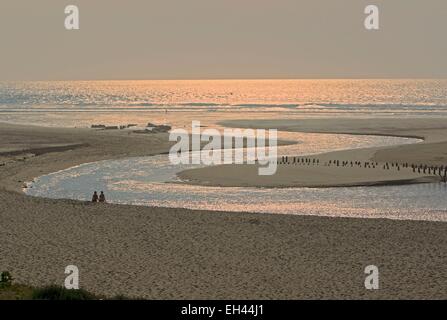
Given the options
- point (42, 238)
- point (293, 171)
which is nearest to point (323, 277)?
point (42, 238)

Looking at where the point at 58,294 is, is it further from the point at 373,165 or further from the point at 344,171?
the point at 373,165

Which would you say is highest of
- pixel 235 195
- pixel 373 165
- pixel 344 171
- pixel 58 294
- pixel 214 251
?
pixel 373 165

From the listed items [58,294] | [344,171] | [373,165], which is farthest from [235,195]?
[58,294]

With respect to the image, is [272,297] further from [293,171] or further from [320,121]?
[320,121]

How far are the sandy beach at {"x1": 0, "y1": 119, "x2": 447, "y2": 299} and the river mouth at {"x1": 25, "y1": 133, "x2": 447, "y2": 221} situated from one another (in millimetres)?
2984

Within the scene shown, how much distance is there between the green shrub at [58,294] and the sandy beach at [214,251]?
2.68 metres

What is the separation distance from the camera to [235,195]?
35.8 m

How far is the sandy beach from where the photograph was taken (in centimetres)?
1869

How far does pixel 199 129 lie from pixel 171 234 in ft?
173

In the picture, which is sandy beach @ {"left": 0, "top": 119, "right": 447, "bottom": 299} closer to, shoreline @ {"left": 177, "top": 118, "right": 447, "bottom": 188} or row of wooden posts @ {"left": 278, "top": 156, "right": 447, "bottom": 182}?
shoreline @ {"left": 177, "top": 118, "right": 447, "bottom": 188}

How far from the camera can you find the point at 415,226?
26312 millimetres

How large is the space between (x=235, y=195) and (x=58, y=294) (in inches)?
825

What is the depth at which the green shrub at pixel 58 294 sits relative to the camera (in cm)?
1508

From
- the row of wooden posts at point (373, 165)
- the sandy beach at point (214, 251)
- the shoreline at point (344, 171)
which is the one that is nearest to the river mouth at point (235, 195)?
the shoreline at point (344, 171)
